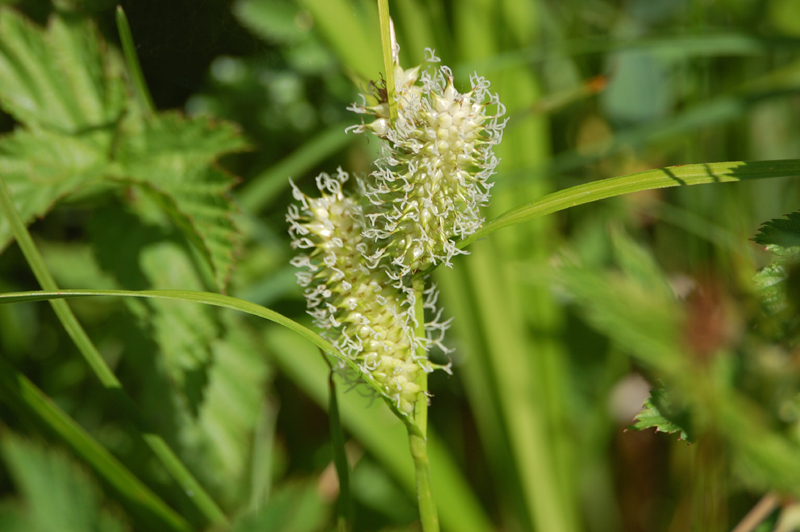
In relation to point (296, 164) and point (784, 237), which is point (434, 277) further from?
point (784, 237)

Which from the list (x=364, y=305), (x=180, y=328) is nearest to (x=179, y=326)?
(x=180, y=328)

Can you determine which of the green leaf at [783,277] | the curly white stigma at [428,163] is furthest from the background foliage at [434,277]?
the curly white stigma at [428,163]

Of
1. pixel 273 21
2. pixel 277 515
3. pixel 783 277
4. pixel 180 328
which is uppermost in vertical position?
pixel 273 21

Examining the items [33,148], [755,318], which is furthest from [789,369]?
[33,148]

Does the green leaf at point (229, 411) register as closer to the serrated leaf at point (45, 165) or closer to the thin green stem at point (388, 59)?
the serrated leaf at point (45, 165)

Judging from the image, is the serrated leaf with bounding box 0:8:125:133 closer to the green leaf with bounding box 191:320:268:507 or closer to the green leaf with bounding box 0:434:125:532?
the green leaf with bounding box 191:320:268:507

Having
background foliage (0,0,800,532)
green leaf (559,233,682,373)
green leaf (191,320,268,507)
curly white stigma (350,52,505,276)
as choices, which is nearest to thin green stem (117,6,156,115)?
background foliage (0,0,800,532)

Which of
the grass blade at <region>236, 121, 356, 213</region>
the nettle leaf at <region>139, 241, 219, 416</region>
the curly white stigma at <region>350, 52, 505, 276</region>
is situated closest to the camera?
the curly white stigma at <region>350, 52, 505, 276</region>
